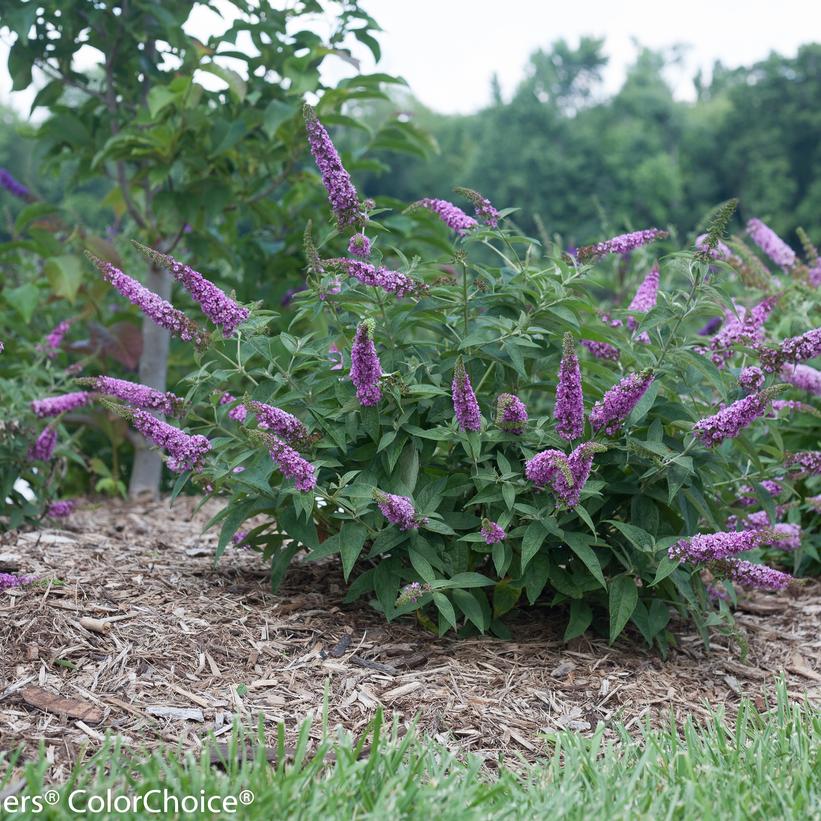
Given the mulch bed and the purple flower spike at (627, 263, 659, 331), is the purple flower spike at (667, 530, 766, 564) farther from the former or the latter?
the purple flower spike at (627, 263, 659, 331)

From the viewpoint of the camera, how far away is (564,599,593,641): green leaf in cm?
345

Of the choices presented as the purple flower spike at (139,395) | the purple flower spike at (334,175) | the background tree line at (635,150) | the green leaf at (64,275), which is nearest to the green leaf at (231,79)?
the green leaf at (64,275)

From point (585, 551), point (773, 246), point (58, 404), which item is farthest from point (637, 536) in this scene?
point (773, 246)

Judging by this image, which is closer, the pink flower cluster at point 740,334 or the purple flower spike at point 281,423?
the purple flower spike at point 281,423

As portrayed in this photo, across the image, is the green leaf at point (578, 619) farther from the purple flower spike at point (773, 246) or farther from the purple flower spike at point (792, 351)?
the purple flower spike at point (773, 246)

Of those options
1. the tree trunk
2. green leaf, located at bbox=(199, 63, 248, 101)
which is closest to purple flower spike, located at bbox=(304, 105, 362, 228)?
green leaf, located at bbox=(199, 63, 248, 101)

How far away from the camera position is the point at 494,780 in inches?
105

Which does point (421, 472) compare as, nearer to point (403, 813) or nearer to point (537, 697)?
point (537, 697)

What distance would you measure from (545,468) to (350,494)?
2.10ft

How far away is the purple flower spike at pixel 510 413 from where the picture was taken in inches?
119

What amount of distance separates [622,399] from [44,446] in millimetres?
2732

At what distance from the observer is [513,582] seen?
11.1 feet

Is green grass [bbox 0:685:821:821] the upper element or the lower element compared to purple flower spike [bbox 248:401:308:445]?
lower

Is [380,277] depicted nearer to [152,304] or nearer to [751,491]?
[152,304]
